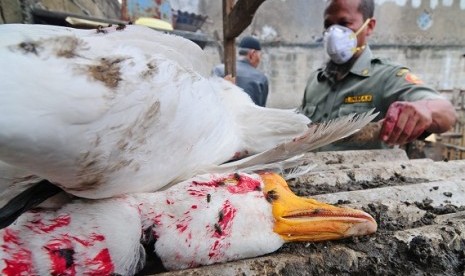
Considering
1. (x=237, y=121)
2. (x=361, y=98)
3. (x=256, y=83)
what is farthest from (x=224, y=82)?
(x=256, y=83)

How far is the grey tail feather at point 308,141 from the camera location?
98 cm

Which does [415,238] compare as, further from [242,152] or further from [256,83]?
[256,83]

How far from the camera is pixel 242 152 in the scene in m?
1.09

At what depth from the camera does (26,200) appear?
2.15 ft

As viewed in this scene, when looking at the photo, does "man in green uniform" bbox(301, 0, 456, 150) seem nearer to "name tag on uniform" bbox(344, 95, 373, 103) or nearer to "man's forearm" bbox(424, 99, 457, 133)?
"name tag on uniform" bbox(344, 95, 373, 103)

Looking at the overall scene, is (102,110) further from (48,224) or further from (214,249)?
(214,249)

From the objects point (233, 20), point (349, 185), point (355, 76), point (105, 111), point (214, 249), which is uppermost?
point (233, 20)

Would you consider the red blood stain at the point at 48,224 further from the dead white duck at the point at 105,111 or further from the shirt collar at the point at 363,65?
the shirt collar at the point at 363,65

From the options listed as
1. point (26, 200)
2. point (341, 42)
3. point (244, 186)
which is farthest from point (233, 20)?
point (26, 200)

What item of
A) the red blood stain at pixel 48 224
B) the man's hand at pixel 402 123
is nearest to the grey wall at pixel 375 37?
the man's hand at pixel 402 123

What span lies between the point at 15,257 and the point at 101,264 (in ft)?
0.47

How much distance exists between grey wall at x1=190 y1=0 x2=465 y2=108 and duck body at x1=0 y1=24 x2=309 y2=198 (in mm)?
8249

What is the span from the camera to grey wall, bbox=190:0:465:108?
382 inches

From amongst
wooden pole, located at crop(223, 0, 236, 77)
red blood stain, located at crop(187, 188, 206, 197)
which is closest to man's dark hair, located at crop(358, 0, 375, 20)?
wooden pole, located at crop(223, 0, 236, 77)
